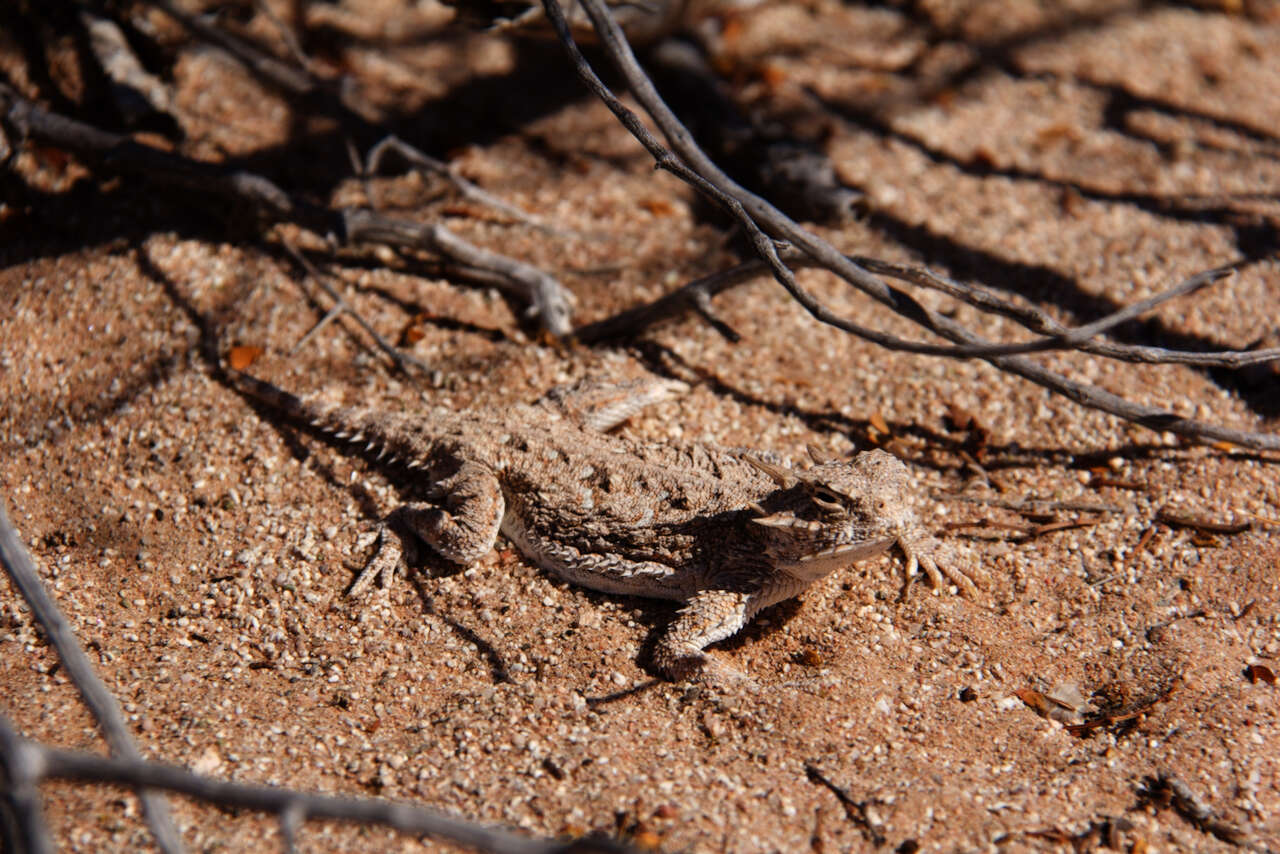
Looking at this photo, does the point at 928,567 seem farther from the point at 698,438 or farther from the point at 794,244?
the point at 794,244

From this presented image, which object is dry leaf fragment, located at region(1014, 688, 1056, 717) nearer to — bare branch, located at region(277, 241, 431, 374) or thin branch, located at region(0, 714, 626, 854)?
thin branch, located at region(0, 714, 626, 854)

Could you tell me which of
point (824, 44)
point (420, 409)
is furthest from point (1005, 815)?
point (824, 44)

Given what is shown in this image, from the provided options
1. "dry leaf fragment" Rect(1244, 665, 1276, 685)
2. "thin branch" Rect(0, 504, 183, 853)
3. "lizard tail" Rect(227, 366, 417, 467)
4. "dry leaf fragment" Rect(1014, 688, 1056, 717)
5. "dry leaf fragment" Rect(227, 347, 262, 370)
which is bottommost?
"dry leaf fragment" Rect(1014, 688, 1056, 717)

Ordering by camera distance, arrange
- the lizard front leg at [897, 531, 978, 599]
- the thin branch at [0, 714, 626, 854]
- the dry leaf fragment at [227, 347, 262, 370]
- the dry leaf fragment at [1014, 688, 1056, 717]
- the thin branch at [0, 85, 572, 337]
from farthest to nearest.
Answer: the thin branch at [0, 85, 572, 337]
the dry leaf fragment at [227, 347, 262, 370]
the lizard front leg at [897, 531, 978, 599]
the dry leaf fragment at [1014, 688, 1056, 717]
the thin branch at [0, 714, 626, 854]

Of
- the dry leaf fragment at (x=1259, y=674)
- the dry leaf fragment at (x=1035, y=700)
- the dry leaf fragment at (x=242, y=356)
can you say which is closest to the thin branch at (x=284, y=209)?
the dry leaf fragment at (x=242, y=356)

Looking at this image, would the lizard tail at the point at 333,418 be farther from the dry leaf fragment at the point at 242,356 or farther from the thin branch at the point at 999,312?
the thin branch at the point at 999,312

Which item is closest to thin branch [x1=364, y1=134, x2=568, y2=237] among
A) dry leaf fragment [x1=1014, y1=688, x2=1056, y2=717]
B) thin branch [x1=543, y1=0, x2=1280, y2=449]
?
thin branch [x1=543, y1=0, x2=1280, y2=449]

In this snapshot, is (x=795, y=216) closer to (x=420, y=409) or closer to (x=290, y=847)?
(x=420, y=409)
